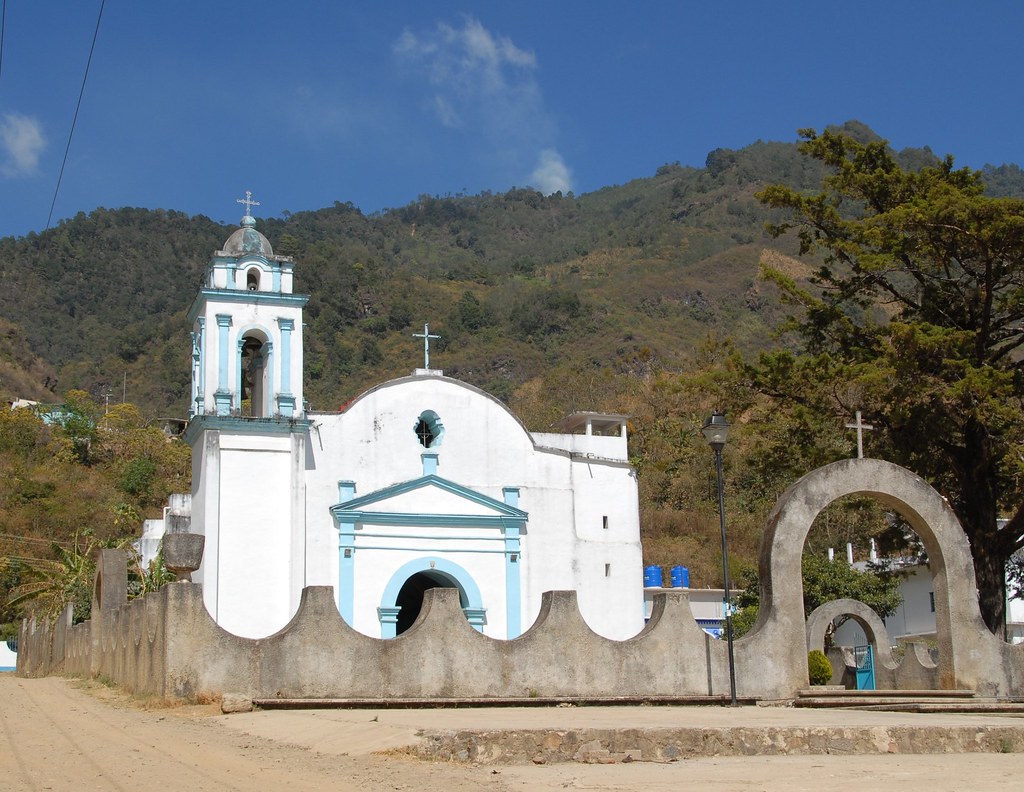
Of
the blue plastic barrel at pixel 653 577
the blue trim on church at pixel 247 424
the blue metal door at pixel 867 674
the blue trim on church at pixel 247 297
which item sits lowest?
the blue metal door at pixel 867 674

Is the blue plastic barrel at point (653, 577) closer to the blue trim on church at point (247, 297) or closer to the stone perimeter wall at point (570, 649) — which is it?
the blue trim on church at point (247, 297)

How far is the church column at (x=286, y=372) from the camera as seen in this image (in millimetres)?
27578

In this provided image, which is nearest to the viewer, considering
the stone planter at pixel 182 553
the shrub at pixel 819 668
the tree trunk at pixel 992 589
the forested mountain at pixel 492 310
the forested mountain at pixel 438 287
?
the stone planter at pixel 182 553

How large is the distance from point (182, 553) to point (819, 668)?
14.8 meters

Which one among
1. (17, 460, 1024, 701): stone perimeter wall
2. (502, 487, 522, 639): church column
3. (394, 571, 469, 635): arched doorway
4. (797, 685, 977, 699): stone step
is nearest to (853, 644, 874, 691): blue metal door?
(17, 460, 1024, 701): stone perimeter wall

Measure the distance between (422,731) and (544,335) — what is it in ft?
250

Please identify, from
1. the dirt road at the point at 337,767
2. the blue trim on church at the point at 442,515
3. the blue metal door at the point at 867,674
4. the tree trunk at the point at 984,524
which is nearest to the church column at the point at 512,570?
the blue trim on church at the point at 442,515

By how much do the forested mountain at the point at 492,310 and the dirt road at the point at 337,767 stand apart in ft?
120

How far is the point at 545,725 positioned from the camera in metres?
11.1

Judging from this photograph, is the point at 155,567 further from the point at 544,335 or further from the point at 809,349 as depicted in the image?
the point at 544,335

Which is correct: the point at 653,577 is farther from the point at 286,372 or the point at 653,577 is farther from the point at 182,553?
the point at 182,553

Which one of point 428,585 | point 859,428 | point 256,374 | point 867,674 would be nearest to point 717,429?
point 859,428

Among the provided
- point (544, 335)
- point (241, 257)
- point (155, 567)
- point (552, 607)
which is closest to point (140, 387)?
point (544, 335)

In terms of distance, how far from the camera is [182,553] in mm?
14758
